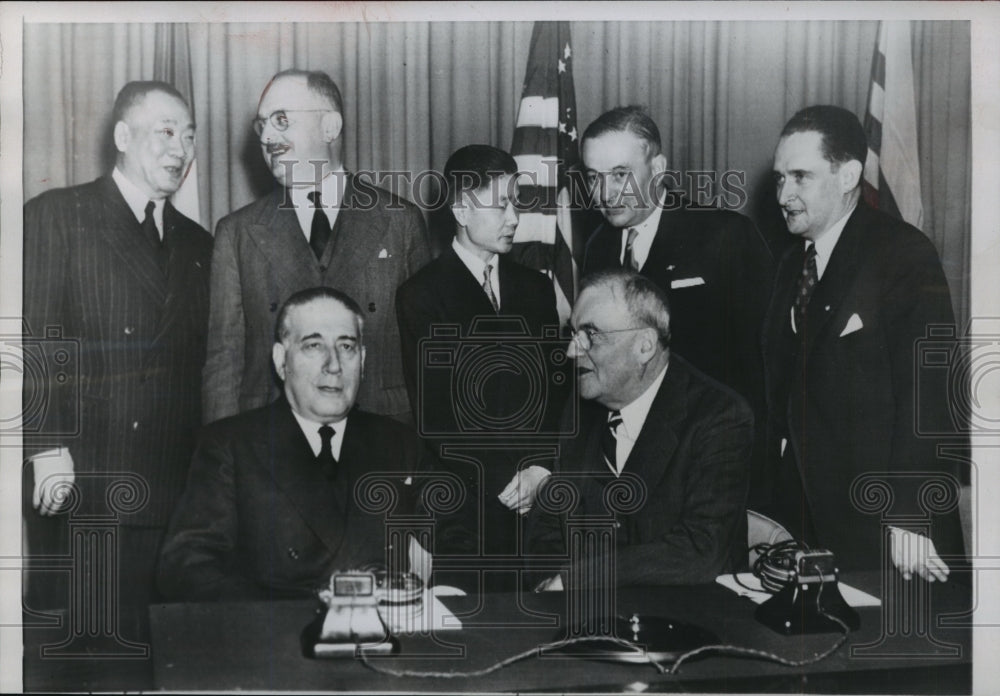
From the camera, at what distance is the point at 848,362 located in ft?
13.9

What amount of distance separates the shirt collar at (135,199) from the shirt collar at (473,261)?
1.40 m

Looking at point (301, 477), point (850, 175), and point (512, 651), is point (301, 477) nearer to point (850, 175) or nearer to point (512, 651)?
point (512, 651)

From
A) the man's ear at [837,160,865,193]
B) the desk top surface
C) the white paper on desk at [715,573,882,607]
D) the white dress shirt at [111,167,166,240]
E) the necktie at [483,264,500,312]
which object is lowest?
the desk top surface

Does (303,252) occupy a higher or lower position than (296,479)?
higher

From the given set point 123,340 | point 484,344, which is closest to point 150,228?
point 123,340

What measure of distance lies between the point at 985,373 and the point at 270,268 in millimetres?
3395

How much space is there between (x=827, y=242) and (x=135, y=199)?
3275 mm

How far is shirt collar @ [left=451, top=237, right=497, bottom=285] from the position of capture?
167 inches

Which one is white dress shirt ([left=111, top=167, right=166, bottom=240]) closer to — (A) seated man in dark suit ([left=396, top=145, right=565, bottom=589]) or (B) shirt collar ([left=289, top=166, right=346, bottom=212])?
(B) shirt collar ([left=289, top=166, right=346, bottom=212])

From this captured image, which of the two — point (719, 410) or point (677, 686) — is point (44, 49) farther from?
point (677, 686)

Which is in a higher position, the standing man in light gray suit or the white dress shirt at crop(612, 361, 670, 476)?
the standing man in light gray suit

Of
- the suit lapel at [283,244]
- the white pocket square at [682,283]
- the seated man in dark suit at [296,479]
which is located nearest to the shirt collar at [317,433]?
the seated man in dark suit at [296,479]

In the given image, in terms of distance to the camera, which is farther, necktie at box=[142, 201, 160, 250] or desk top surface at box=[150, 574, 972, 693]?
necktie at box=[142, 201, 160, 250]

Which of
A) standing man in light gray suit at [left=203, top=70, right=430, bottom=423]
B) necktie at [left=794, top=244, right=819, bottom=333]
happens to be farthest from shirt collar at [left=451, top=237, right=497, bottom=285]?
necktie at [left=794, top=244, right=819, bottom=333]
